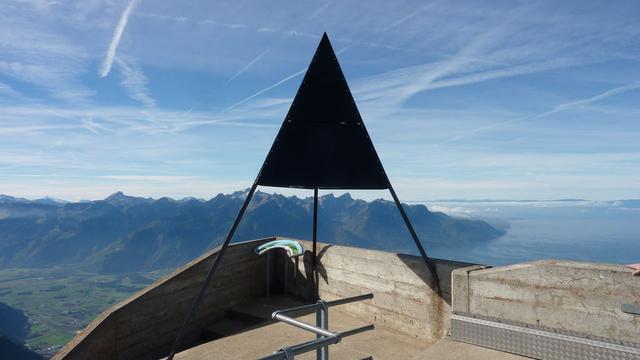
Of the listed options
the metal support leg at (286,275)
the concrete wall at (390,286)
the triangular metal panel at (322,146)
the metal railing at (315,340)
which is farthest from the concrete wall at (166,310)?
the metal railing at (315,340)

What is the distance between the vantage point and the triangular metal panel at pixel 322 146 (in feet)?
32.4

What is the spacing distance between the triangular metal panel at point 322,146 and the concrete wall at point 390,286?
7.20ft

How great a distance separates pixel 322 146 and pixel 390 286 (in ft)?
12.9

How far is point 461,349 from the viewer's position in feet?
25.3

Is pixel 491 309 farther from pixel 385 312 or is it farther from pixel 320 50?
pixel 320 50

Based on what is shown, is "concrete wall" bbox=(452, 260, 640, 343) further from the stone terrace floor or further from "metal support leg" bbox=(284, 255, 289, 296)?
"metal support leg" bbox=(284, 255, 289, 296)

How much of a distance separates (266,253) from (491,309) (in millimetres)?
7907

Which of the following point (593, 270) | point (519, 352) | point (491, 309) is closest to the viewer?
point (593, 270)

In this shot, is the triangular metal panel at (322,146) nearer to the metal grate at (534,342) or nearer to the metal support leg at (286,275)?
the metal grate at (534,342)

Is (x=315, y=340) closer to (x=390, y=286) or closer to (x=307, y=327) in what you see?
(x=307, y=327)

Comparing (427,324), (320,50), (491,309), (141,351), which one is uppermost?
(320,50)

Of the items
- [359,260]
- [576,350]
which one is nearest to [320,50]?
[359,260]

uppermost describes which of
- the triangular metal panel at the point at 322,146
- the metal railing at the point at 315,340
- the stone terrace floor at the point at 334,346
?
the triangular metal panel at the point at 322,146

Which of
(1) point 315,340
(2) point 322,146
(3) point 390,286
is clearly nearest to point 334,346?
(3) point 390,286
